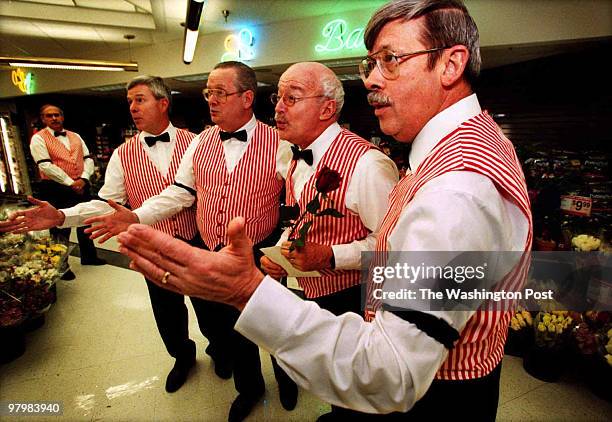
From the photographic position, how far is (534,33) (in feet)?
14.5

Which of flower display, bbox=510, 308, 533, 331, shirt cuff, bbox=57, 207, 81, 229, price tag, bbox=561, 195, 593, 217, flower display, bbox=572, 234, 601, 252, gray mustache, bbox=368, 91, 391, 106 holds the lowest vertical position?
flower display, bbox=510, 308, 533, 331

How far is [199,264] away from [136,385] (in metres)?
2.15

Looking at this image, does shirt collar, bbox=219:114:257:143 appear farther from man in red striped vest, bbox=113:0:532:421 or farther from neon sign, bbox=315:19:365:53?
neon sign, bbox=315:19:365:53

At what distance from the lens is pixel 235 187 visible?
201cm

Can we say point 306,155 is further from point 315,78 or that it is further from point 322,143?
point 315,78

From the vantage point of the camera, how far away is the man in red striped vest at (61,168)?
4.55 meters

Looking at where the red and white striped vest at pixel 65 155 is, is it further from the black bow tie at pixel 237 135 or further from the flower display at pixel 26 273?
the black bow tie at pixel 237 135

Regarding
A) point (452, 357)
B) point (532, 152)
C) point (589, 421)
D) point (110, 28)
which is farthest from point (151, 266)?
point (110, 28)

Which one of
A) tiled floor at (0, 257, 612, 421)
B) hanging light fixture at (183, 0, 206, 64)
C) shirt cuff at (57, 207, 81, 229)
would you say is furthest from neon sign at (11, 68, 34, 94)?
shirt cuff at (57, 207, 81, 229)

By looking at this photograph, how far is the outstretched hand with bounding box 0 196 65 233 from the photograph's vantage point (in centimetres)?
173

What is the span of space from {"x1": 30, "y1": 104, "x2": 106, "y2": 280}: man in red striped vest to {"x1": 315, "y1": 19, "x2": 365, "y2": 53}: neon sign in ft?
13.9

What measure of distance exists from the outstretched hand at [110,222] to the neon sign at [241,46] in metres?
5.41

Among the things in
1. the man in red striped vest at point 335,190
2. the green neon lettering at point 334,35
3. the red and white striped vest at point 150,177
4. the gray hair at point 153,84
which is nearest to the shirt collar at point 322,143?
the man in red striped vest at point 335,190

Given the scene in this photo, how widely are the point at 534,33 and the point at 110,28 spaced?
7070 millimetres
